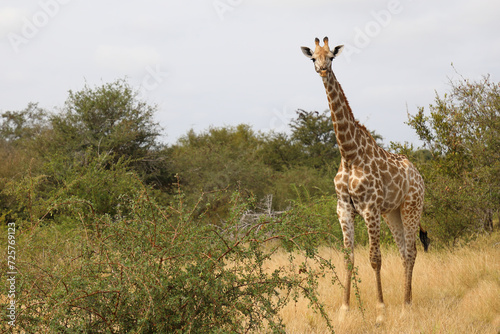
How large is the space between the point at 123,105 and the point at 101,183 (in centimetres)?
407

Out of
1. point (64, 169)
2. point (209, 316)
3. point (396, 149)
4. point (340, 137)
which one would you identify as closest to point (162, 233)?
point (209, 316)

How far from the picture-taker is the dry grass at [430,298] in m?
5.01

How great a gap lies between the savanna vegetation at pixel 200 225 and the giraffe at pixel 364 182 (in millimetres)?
357

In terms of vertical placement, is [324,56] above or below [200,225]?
above

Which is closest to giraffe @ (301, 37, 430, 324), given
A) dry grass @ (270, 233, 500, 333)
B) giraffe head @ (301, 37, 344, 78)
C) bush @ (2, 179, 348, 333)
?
giraffe head @ (301, 37, 344, 78)

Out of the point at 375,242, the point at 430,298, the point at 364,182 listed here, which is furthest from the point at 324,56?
the point at 430,298

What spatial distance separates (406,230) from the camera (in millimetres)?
5957

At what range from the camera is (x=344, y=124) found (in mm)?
5480

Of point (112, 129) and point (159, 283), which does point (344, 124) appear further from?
point (112, 129)

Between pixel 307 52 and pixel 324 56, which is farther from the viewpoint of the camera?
pixel 307 52

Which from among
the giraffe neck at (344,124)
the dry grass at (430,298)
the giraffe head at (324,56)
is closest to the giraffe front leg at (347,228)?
the dry grass at (430,298)

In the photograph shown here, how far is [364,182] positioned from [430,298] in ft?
6.34

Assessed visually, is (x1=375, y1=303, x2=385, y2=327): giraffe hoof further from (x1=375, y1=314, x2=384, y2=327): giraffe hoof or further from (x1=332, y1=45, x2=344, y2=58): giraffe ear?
(x1=332, y1=45, x2=344, y2=58): giraffe ear

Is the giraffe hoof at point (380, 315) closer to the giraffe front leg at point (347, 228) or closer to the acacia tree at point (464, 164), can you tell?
the giraffe front leg at point (347, 228)
